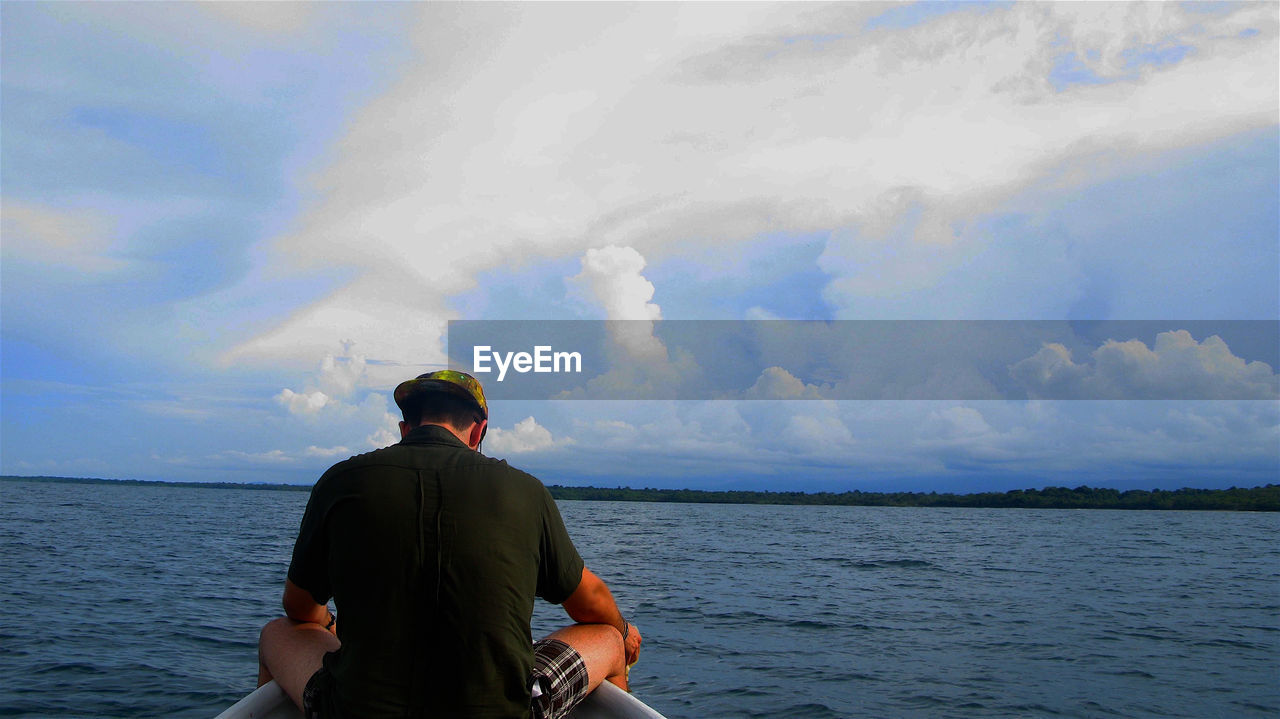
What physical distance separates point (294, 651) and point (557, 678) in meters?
1.20

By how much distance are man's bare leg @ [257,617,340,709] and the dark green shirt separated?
0.76 metres

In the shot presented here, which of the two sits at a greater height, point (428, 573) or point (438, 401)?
point (438, 401)

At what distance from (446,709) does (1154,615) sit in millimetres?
21014

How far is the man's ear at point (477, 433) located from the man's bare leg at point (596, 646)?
948 mm

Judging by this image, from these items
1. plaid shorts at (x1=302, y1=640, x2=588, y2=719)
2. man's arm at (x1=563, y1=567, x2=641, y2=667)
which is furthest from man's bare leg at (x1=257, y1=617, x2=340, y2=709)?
man's arm at (x1=563, y1=567, x2=641, y2=667)

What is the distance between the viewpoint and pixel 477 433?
3.45 meters

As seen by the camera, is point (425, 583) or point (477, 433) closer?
point (425, 583)

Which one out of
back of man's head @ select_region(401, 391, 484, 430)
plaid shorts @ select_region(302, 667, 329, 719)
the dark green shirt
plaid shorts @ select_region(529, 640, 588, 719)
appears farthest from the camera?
plaid shorts @ select_region(529, 640, 588, 719)

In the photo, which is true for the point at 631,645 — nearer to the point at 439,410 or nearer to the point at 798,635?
the point at 439,410

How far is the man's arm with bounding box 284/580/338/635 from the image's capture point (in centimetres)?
351

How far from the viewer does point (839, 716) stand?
9.70m

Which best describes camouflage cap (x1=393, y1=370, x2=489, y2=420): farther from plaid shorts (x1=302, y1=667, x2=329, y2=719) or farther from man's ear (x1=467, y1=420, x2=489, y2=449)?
plaid shorts (x1=302, y1=667, x2=329, y2=719)

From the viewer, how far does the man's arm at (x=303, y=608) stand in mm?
3507

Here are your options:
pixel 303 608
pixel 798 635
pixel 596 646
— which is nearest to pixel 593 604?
pixel 596 646
